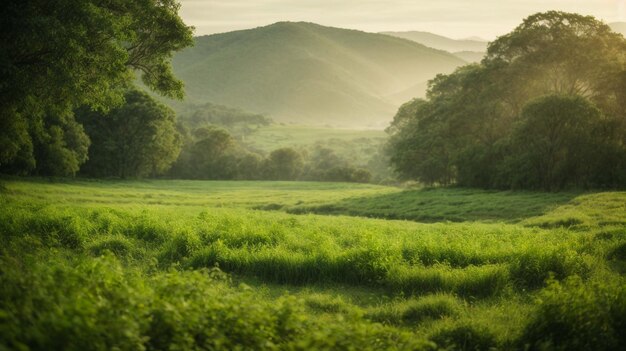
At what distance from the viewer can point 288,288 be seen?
11.5m

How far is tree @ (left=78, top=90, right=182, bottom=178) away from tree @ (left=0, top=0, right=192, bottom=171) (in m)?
44.4

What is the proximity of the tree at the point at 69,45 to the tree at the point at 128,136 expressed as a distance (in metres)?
44.4

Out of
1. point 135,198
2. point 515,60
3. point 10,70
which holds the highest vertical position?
point 515,60

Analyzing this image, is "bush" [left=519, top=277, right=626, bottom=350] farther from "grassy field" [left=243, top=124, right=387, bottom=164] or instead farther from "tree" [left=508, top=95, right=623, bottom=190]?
"grassy field" [left=243, top=124, right=387, bottom=164]

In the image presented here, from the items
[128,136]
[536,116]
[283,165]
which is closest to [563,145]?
[536,116]

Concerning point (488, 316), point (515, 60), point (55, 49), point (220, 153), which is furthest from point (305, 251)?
point (220, 153)

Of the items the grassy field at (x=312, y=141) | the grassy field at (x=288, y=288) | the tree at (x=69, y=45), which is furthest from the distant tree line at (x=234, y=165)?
the grassy field at (x=288, y=288)

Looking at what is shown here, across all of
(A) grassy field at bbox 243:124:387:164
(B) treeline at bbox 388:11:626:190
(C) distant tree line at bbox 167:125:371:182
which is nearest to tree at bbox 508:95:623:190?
(B) treeline at bbox 388:11:626:190

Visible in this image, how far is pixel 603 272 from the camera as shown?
11.4m

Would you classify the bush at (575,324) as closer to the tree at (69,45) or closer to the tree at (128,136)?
the tree at (69,45)

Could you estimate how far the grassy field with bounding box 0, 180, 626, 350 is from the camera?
600cm

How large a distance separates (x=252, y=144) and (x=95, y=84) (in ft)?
408

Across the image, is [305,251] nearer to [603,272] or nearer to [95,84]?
[603,272]

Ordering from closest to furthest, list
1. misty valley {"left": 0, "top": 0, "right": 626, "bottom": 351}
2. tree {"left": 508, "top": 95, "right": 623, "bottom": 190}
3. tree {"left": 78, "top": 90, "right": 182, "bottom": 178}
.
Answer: misty valley {"left": 0, "top": 0, "right": 626, "bottom": 351}
tree {"left": 508, "top": 95, "right": 623, "bottom": 190}
tree {"left": 78, "top": 90, "right": 182, "bottom": 178}
